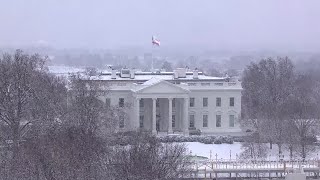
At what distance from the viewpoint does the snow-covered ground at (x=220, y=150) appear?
42734mm

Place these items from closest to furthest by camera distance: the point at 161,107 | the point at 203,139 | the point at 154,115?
the point at 203,139
the point at 154,115
the point at 161,107

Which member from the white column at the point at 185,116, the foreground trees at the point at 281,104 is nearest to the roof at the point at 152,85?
the white column at the point at 185,116

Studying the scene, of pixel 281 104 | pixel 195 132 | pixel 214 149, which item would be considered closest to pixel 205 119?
pixel 195 132

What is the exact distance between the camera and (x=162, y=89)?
181 feet

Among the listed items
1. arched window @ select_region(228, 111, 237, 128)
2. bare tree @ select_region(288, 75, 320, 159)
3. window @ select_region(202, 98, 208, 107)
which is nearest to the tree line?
window @ select_region(202, 98, 208, 107)

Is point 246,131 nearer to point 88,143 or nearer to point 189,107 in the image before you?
point 189,107

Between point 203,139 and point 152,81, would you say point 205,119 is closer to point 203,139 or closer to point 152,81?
point 152,81

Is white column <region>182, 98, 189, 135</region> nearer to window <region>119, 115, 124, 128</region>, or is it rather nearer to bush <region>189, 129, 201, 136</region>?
bush <region>189, 129, 201, 136</region>

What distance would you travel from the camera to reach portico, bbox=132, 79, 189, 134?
55.1 meters

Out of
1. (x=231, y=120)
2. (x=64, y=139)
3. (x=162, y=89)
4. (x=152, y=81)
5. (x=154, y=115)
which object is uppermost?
(x=152, y=81)

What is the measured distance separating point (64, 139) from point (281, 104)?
89.2ft

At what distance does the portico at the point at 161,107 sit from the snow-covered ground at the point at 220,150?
244 inches

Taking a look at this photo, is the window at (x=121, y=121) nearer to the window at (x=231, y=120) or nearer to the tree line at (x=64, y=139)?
the tree line at (x=64, y=139)

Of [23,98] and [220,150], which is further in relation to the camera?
[220,150]
